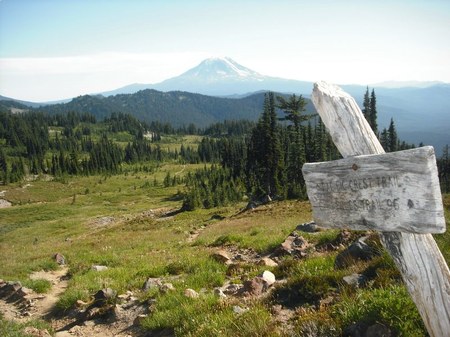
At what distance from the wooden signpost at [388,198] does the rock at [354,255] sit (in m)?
4.94

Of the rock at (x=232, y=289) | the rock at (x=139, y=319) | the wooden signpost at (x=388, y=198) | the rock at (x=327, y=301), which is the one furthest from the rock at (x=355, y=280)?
the rock at (x=139, y=319)

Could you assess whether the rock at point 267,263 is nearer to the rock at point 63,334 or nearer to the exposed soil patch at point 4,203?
the rock at point 63,334

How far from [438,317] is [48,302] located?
11843 mm

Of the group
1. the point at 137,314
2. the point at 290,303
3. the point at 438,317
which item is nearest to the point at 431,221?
the point at 438,317

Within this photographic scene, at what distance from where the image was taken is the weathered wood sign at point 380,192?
11.4 feet

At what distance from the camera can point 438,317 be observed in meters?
3.89

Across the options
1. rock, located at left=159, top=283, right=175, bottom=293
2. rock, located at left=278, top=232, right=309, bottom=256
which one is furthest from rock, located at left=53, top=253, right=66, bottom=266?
rock, located at left=278, top=232, right=309, bottom=256

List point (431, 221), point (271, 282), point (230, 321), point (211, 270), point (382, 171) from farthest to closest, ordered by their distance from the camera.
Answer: point (211, 270)
point (271, 282)
point (230, 321)
point (382, 171)
point (431, 221)

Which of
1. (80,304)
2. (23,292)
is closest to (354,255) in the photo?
(80,304)

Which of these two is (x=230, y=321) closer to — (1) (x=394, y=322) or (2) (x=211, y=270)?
(1) (x=394, y=322)

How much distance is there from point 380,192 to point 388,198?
10 centimetres

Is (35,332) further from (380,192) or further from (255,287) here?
(380,192)

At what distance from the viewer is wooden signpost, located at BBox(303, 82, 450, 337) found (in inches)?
137

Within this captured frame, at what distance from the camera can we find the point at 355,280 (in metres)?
7.33
